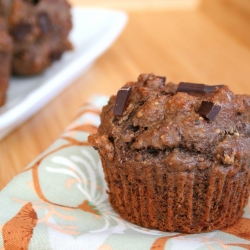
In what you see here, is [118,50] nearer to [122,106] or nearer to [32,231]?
[122,106]

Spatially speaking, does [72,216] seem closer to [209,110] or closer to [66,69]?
[209,110]

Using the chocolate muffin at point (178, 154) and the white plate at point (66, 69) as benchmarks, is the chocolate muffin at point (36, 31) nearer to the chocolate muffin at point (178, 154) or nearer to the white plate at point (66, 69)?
the white plate at point (66, 69)

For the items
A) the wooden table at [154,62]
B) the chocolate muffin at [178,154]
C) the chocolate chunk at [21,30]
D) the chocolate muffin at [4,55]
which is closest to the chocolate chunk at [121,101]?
the chocolate muffin at [178,154]

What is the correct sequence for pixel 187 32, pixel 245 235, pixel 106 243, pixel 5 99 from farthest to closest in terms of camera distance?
pixel 187 32
pixel 5 99
pixel 245 235
pixel 106 243

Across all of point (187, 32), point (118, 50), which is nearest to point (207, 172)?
point (118, 50)

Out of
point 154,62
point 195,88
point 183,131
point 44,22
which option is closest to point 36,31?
point 44,22

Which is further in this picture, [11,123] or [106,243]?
[11,123]

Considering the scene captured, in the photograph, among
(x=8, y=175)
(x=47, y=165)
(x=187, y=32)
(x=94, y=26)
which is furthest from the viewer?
(x=187, y=32)
